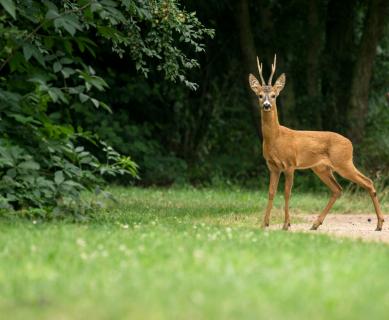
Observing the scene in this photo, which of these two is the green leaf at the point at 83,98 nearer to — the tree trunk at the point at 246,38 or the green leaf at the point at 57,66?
the green leaf at the point at 57,66

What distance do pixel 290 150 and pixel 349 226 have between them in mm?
1492

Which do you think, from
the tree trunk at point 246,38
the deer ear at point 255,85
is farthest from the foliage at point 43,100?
the tree trunk at point 246,38

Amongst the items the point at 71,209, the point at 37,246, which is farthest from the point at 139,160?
the point at 37,246

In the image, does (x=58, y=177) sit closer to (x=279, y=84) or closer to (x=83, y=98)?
(x=83, y=98)

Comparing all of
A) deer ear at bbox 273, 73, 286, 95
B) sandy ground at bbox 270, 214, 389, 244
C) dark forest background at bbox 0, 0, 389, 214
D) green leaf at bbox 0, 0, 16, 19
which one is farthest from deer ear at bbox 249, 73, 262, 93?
dark forest background at bbox 0, 0, 389, 214

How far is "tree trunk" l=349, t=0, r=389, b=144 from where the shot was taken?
20484mm

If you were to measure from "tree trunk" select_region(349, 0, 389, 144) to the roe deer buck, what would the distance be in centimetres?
823

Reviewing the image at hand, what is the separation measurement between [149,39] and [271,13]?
33.2 feet

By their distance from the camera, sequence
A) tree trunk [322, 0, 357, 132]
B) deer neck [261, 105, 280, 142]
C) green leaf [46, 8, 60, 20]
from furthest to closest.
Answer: tree trunk [322, 0, 357, 132]
deer neck [261, 105, 280, 142]
green leaf [46, 8, 60, 20]

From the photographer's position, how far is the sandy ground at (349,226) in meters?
11.3

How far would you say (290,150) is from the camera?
12.2m

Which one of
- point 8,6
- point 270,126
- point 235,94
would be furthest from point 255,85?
point 235,94

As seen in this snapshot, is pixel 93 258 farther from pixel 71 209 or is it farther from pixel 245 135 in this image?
pixel 245 135

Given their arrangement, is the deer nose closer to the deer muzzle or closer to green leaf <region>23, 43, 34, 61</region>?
the deer muzzle
